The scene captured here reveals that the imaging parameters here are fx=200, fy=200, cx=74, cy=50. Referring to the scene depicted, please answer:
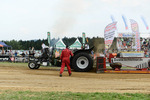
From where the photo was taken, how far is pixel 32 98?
14.3 feet

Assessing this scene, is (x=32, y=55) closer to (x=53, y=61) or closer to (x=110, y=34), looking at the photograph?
(x=53, y=61)

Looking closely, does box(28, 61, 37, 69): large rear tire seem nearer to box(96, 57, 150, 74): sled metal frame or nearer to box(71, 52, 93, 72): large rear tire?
box(71, 52, 93, 72): large rear tire

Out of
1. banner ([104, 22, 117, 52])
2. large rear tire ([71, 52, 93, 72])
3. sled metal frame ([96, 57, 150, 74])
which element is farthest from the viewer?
banner ([104, 22, 117, 52])

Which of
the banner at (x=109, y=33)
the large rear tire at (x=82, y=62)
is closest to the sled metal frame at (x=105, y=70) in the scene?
the large rear tire at (x=82, y=62)

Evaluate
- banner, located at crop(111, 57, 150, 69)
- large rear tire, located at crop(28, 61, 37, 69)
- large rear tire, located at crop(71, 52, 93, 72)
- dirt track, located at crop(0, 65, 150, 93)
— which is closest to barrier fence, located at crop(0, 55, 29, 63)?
large rear tire, located at crop(28, 61, 37, 69)

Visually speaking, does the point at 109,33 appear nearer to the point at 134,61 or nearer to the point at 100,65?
the point at 134,61

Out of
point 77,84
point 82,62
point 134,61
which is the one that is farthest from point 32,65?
point 77,84

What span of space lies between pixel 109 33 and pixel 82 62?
8.61 m

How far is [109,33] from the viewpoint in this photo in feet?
60.2

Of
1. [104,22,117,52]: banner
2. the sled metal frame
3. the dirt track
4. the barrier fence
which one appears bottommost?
the dirt track

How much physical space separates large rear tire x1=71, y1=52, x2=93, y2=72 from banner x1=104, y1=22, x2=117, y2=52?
8.00 metres

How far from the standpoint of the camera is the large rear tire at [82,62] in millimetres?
10352

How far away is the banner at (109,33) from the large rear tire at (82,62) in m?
8.00

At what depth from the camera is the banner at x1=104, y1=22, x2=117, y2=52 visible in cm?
1811
